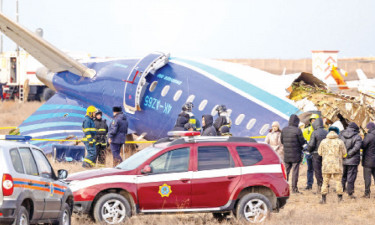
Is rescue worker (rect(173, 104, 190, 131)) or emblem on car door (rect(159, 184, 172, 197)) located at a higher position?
rescue worker (rect(173, 104, 190, 131))

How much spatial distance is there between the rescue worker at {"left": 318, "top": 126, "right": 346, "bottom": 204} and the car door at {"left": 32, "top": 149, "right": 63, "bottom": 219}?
7141 millimetres

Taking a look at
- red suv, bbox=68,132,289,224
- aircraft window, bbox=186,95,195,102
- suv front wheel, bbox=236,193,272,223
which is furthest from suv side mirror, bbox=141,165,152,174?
aircraft window, bbox=186,95,195,102

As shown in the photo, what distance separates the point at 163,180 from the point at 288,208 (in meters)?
4.18

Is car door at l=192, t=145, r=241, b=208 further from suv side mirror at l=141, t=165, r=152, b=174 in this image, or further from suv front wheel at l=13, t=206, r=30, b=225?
suv front wheel at l=13, t=206, r=30, b=225

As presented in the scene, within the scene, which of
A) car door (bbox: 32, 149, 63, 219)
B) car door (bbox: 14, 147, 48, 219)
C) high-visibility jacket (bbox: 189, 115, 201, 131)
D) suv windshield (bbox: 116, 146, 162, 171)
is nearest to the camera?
car door (bbox: 14, 147, 48, 219)

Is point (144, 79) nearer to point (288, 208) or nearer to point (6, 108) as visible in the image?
point (288, 208)

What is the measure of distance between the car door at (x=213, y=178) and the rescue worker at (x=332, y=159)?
4.25 metres

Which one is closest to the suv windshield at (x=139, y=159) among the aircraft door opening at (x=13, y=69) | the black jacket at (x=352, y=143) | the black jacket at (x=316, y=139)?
the black jacket at (x=316, y=139)

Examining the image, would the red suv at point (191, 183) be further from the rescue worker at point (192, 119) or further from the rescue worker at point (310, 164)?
the rescue worker at point (192, 119)

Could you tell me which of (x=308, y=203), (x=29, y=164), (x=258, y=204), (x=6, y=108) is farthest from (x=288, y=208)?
(x=6, y=108)

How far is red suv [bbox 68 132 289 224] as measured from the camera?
1311cm

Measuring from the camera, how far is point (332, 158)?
55.9ft

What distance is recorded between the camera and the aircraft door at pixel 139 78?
2388 cm

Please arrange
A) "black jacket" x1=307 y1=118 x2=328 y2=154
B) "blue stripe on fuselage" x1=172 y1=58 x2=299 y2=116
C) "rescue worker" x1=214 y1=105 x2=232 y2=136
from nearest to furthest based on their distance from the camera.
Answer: "black jacket" x1=307 y1=118 x2=328 y2=154, "rescue worker" x1=214 y1=105 x2=232 y2=136, "blue stripe on fuselage" x1=172 y1=58 x2=299 y2=116
